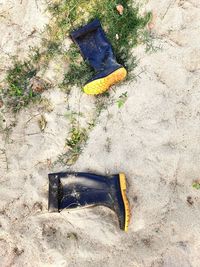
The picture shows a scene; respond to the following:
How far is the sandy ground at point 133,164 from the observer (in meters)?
2.94

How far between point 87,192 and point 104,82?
0.94 meters

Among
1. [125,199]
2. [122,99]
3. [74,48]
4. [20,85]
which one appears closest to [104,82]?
[122,99]

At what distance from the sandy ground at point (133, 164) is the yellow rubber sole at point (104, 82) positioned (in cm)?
12

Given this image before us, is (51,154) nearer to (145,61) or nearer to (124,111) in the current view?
(124,111)

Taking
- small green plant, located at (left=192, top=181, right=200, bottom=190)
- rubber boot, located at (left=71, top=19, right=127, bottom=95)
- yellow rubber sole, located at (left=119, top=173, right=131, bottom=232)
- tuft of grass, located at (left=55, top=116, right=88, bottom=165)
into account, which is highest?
rubber boot, located at (left=71, top=19, right=127, bottom=95)

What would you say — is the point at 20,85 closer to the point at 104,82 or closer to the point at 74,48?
the point at 74,48

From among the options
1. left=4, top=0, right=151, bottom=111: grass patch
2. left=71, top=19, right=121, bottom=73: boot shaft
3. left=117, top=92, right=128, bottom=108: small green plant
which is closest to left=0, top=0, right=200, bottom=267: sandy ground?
left=117, top=92, right=128, bottom=108: small green plant

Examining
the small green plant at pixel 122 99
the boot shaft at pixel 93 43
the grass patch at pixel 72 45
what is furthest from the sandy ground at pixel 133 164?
the boot shaft at pixel 93 43

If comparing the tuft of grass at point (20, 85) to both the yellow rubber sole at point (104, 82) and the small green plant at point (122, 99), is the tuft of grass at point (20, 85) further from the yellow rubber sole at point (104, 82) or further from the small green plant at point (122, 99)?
the small green plant at point (122, 99)

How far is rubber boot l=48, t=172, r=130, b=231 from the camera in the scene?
295 centimetres

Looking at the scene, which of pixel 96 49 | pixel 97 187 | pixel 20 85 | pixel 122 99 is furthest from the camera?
pixel 20 85

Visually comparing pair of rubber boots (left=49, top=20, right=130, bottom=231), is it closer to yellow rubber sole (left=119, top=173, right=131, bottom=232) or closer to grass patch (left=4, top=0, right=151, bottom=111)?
yellow rubber sole (left=119, top=173, right=131, bottom=232)

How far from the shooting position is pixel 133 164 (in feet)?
9.98

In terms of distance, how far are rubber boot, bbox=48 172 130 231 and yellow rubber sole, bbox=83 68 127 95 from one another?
0.72 m
